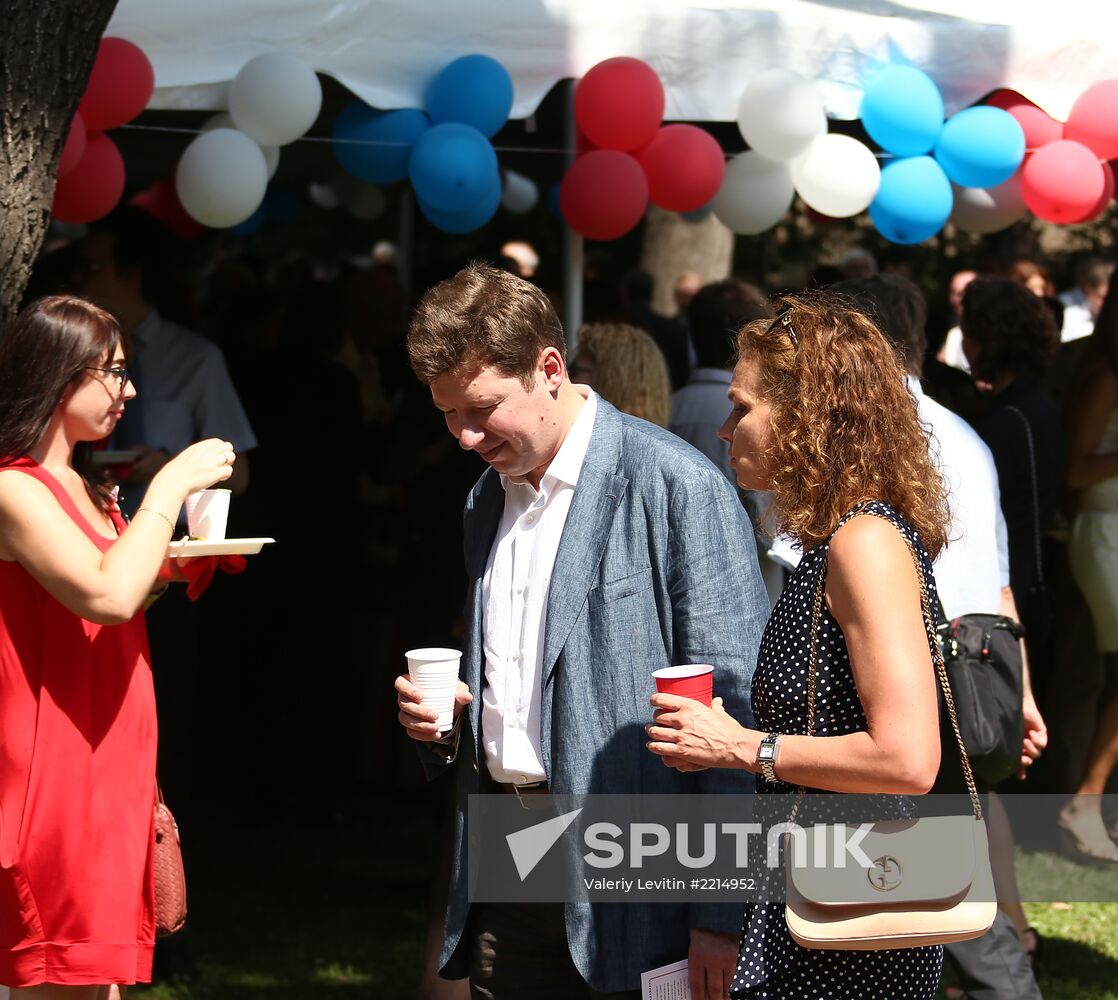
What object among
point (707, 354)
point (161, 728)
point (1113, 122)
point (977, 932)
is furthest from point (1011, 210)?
point (977, 932)

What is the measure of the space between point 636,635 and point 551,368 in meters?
0.47

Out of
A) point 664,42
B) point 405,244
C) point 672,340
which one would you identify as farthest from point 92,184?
point 405,244

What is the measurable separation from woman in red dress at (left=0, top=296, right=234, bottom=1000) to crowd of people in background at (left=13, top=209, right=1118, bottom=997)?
897 millimetres

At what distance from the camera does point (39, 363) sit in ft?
9.12

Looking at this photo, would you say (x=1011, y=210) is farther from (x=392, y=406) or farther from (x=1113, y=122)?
(x=392, y=406)

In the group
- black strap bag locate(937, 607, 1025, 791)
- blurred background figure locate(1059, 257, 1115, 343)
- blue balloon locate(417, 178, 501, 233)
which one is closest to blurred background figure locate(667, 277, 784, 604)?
blue balloon locate(417, 178, 501, 233)

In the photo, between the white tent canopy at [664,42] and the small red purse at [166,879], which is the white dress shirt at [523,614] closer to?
the small red purse at [166,879]

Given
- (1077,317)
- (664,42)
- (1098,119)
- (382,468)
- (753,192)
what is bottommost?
(382,468)

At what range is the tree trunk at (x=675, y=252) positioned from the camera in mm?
10094

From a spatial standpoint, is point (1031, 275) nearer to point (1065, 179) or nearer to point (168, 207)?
point (1065, 179)

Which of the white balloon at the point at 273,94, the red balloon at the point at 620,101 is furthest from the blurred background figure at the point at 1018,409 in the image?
the white balloon at the point at 273,94

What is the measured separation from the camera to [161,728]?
4.41m

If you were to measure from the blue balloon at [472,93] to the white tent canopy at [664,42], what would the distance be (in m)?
0.08

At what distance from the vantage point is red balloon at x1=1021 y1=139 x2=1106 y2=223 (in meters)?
4.79
